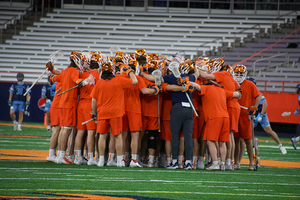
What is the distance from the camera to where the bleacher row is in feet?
78.2

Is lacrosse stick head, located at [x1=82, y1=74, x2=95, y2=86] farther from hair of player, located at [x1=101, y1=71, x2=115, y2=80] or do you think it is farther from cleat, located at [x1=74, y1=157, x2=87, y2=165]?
cleat, located at [x1=74, y1=157, x2=87, y2=165]

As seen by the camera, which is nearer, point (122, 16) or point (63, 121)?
point (63, 121)

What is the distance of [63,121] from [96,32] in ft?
57.8

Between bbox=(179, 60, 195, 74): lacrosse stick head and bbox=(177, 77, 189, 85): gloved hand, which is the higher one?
bbox=(179, 60, 195, 74): lacrosse stick head

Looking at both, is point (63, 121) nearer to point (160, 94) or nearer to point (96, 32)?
point (160, 94)

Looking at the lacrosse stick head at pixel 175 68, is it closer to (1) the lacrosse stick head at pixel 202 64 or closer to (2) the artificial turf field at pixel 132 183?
(1) the lacrosse stick head at pixel 202 64

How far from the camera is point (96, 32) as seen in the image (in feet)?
82.7

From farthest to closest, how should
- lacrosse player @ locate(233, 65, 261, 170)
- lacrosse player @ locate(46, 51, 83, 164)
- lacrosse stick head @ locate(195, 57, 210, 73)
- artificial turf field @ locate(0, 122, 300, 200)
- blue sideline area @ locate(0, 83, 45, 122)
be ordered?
1. blue sideline area @ locate(0, 83, 45, 122)
2. lacrosse player @ locate(233, 65, 261, 170)
3. lacrosse stick head @ locate(195, 57, 210, 73)
4. lacrosse player @ locate(46, 51, 83, 164)
5. artificial turf field @ locate(0, 122, 300, 200)

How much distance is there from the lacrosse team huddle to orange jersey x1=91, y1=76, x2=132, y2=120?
18 mm

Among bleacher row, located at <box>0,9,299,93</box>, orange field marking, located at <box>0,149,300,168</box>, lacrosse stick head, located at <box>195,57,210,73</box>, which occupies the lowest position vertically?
orange field marking, located at <box>0,149,300,168</box>

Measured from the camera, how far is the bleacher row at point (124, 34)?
23.8 m

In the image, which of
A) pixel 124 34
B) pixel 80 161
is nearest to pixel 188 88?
pixel 80 161

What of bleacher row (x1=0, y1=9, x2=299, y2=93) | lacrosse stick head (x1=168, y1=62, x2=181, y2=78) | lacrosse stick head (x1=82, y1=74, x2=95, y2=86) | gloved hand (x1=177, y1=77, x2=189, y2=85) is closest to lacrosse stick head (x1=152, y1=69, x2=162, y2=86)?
lacrosse stick head (x1=168, y1=62, x2=181, y2=78)

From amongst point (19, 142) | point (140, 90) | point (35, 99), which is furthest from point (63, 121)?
point (35, 99)
